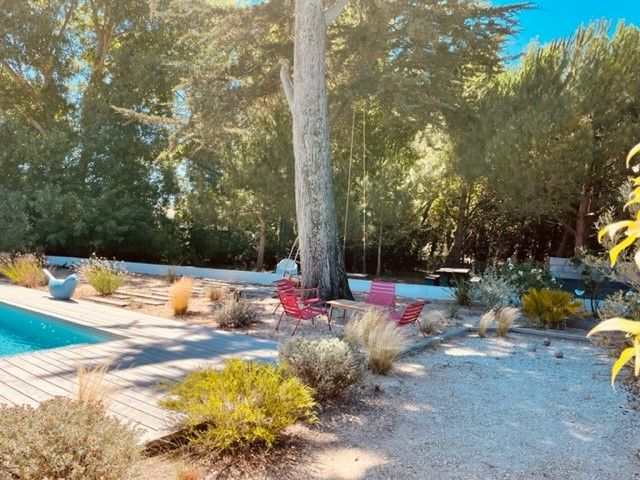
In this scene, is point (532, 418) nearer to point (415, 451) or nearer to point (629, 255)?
point (415, 451)

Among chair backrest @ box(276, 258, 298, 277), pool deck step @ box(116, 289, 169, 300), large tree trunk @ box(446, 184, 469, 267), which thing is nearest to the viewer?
pool deck step @ box(116, 289, 169, 300)

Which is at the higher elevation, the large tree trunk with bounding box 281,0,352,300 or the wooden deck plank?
the large tree trunk with bounding box 281,0,352,300

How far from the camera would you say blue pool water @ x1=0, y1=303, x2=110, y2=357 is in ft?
23.5

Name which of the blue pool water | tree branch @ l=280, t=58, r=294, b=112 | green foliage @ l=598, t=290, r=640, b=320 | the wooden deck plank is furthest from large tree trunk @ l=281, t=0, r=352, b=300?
the wooden deck plank

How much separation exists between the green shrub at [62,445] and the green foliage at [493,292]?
26.6 ft

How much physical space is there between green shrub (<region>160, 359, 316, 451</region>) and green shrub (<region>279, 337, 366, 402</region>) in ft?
1.70

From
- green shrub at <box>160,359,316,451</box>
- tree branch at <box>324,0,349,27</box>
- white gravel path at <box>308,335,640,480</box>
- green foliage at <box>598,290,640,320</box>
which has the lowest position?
white gravel path at <box>308,335,640,480</box>

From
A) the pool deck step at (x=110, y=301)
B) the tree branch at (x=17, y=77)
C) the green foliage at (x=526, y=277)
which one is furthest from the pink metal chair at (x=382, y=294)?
the tree branch at (x=17, y=77)

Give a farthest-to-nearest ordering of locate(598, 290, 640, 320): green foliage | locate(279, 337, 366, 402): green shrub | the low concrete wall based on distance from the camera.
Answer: the low concrete wall → locate(598, 290, 640, 320): green foliage → locate(279, 337, 366, 402): green shrub

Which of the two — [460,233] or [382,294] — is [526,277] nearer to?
[382,294]

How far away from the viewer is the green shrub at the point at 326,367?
4.39 meters

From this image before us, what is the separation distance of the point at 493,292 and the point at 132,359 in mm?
6875

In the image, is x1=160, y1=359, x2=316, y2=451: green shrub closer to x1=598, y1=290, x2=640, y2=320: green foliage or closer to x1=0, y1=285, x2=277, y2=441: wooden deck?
x1=0, y1=285, x2=277, y2=441: wooden deck

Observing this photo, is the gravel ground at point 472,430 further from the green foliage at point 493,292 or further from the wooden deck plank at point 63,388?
the green foliage at point 493,292
